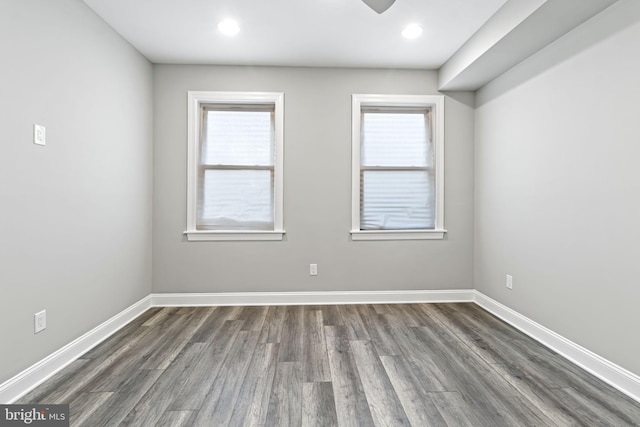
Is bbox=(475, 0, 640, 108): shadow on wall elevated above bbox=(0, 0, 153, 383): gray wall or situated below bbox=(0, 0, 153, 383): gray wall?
above

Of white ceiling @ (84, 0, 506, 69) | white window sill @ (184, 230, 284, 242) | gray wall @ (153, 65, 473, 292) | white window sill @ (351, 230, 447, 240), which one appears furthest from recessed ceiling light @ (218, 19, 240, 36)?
white window sill @ (351, 230, 447, 240)

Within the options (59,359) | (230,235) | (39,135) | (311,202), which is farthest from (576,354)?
(39,135)

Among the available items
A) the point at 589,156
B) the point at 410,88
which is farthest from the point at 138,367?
the point at 410,88

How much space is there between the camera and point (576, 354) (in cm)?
227

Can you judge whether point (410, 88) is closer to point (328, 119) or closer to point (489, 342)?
point (328, 119)

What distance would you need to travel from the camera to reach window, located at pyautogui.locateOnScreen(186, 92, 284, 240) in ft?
11.6

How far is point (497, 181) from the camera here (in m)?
3.25

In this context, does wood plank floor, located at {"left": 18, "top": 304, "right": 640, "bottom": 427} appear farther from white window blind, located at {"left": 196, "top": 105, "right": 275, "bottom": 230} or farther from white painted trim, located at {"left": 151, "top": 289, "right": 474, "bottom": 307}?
white window blind, located at {"left": 196, "top": 105, "right": 275, "bottom": 230}

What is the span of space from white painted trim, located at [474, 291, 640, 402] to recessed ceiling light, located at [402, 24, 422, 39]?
265 centimetres

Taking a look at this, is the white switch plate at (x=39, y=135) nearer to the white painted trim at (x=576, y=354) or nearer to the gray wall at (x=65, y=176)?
the gray wall at (x=65, y=176)

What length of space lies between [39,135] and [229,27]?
1.65m

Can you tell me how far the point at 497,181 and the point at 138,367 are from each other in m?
3.45
